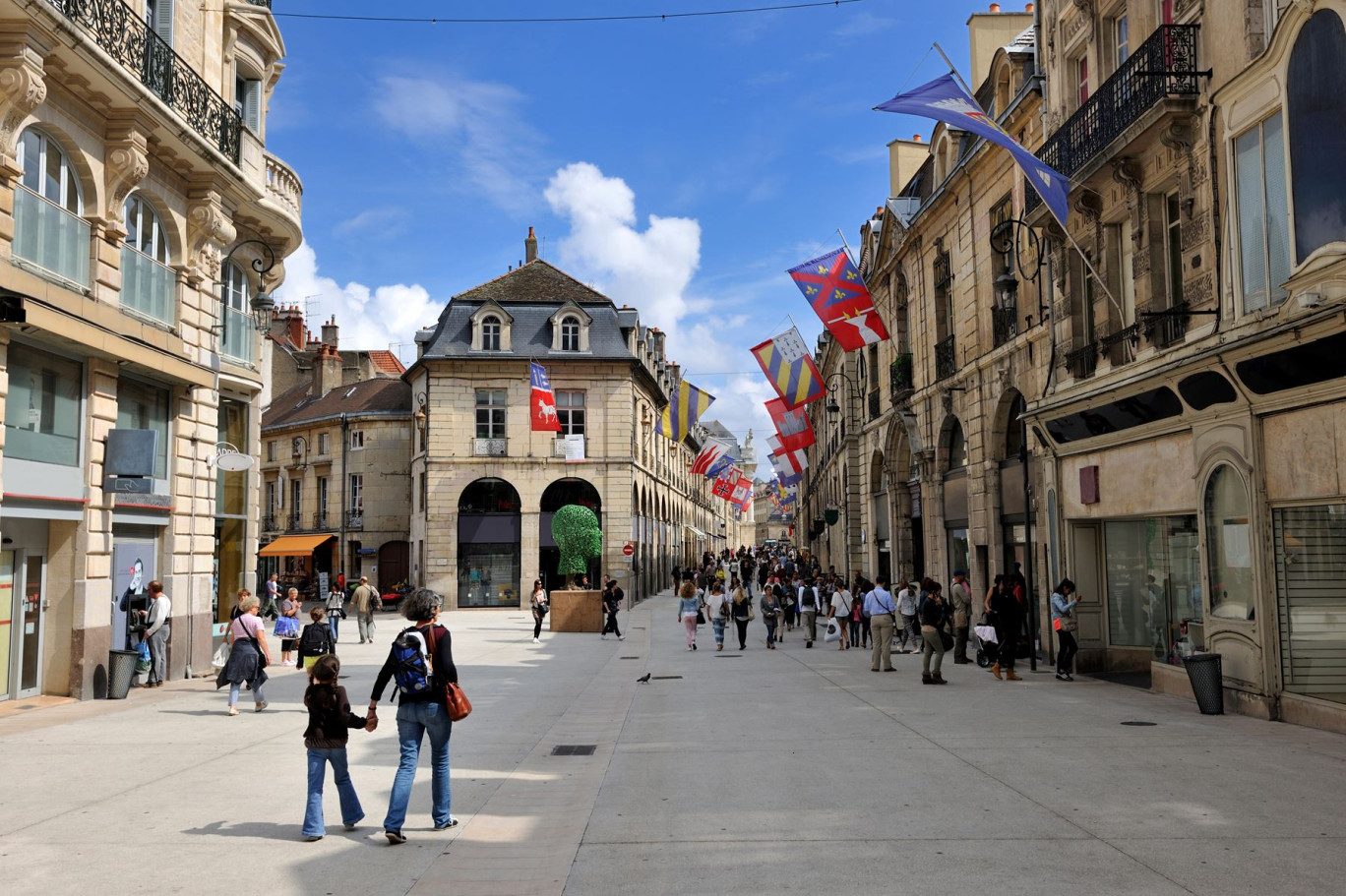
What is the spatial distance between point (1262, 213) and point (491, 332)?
33.3 m

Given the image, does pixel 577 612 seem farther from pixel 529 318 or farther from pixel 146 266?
pixel 529 318

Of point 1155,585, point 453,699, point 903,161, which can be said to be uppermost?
point 903,161

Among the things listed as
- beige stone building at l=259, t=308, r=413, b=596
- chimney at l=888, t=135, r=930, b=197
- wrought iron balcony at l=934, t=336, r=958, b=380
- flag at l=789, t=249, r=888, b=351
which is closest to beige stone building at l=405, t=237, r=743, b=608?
beige stone building at l=259, t=308, r=413, b=596

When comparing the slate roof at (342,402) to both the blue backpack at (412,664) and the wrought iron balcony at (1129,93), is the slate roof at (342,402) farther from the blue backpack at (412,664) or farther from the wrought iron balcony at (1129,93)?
the blue backpack at (412,664)

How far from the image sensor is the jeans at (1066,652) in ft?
50.9

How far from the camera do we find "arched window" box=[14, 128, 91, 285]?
1252 cm

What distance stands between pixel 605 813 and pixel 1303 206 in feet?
29.3

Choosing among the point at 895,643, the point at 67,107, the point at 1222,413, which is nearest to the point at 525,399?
the point at 895,643

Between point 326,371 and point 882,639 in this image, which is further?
point 326,371

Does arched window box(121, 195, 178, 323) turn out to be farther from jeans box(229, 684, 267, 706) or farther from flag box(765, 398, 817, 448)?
flag box(765, 398, 817, 448)

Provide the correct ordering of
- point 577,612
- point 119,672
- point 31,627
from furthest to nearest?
point 577,612
point 119,672
point 31,627

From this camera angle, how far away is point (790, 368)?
27.5 m

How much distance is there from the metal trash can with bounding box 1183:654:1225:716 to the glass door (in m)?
13.8

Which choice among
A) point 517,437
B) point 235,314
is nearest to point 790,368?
point 235,314
